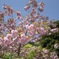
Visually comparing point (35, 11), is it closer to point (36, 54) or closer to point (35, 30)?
point (36, 54)

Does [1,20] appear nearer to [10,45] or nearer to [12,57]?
[12,57]

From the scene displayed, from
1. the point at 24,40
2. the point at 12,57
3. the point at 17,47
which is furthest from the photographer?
the point at 12,57

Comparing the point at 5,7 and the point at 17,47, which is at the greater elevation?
the point at 5,7

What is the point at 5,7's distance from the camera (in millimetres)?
9523

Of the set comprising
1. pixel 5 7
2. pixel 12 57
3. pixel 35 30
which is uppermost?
pixel 5 7

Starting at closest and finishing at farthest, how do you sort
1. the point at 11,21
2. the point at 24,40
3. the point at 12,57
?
the point at 24,40, the point at 12,57, the point at 11,21

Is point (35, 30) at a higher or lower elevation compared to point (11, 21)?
lower

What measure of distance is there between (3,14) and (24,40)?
2616 millimetres

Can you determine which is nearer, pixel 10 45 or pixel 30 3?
pixel 10 45

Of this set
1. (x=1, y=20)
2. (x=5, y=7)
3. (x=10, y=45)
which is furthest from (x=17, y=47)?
(x=5, y=7)

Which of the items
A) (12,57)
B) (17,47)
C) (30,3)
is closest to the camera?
(17,47)

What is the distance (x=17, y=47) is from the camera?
7.76 metres

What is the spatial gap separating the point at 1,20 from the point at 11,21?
0.41 m

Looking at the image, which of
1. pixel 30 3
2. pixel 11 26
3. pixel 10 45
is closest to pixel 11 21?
pixel 11 26
